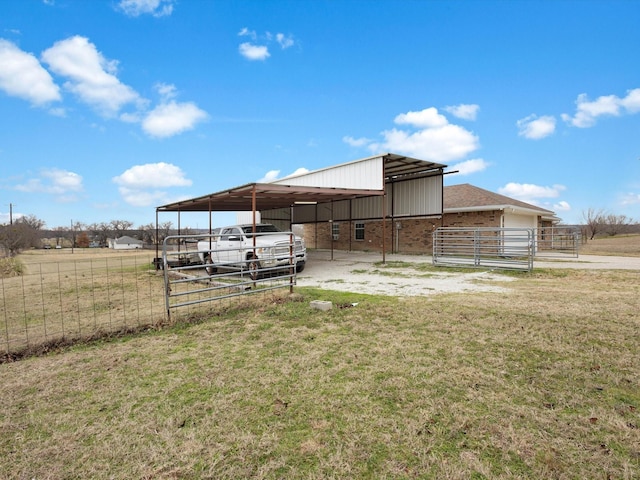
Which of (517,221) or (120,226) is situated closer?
(517,221)

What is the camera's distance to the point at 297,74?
1614cm

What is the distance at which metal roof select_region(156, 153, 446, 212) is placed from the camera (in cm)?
1148

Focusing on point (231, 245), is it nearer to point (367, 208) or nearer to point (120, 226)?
point (367, 208)

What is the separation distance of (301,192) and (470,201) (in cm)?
1198

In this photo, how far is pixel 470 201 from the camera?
19359 millimetres

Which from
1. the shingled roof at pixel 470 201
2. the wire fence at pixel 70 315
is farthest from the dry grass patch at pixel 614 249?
the wire fence at pixel 70 315

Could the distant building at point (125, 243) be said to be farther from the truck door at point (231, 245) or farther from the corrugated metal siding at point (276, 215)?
the truck door at point (231, 245)

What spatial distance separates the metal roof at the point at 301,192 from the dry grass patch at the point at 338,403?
6.79m

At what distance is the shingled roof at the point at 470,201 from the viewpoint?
17.6m

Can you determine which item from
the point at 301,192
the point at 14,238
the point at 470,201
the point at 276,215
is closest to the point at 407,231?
the point at 470,201

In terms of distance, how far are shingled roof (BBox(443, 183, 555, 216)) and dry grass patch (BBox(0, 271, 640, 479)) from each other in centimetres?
1333

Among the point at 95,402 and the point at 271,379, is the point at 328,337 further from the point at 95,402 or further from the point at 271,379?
the point at 95,402

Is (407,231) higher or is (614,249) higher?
(407,231)

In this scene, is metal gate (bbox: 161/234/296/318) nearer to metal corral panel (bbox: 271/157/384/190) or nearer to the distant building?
metal corral panel (bbox: 271/157/384/190)
